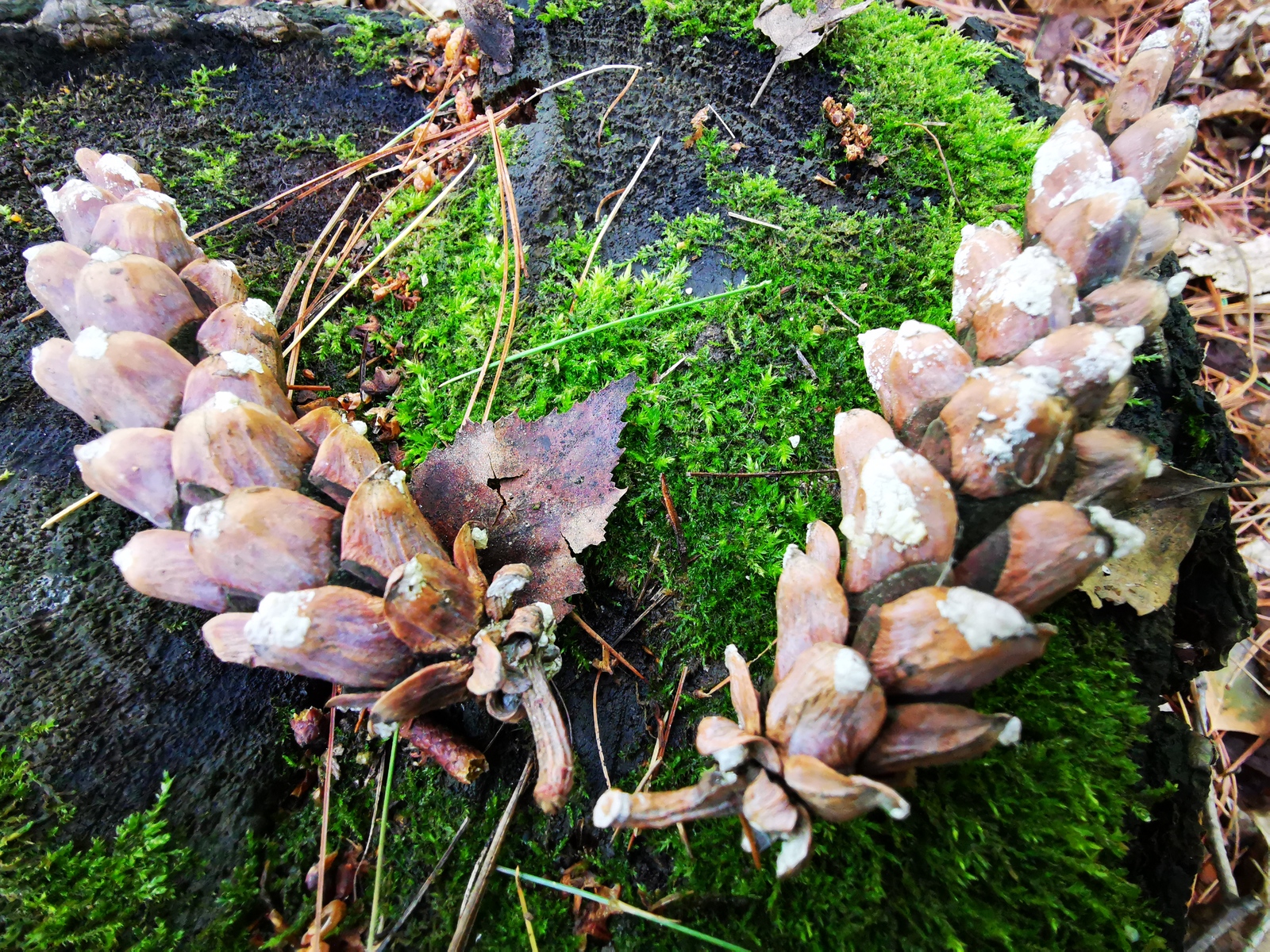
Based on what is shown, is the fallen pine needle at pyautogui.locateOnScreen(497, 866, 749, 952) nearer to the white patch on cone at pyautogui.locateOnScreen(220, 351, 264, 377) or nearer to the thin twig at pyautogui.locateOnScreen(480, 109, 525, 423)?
the thin twig at pyautogui.locateOnScreen(480, 109, 525, 423)

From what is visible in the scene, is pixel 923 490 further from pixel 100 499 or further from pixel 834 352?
pixel 100 499

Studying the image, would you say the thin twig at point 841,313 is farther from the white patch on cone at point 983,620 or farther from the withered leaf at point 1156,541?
the white patch on cone at point 983,620

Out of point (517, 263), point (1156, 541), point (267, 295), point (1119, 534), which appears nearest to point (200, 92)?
point (267, 295)

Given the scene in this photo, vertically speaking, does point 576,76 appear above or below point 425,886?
above

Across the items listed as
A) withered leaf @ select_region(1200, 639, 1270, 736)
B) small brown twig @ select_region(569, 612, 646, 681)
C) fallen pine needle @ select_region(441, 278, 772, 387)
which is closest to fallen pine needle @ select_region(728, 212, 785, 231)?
fallen pine needle @ select_region(441, 278, 772, 387)

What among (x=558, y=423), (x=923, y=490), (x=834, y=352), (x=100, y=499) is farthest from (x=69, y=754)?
(x=834, y=352)

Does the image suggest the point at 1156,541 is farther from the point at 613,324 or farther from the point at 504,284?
the point at 504,284
